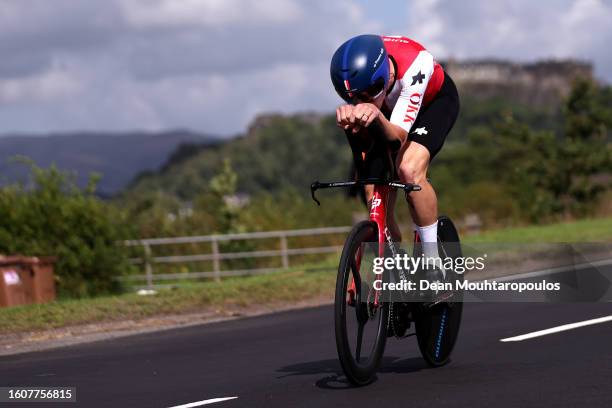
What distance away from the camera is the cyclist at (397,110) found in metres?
6.95

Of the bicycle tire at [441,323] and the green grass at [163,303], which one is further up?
the green grass at [163,303]

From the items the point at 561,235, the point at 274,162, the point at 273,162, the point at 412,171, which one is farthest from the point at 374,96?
the point at 274,162

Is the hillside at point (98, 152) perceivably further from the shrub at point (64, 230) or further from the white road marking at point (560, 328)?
the white road marking at point (560, 328)

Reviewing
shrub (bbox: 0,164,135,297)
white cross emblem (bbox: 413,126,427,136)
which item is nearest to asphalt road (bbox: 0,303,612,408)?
white cross emblem (bbox: 413,126,427,136)

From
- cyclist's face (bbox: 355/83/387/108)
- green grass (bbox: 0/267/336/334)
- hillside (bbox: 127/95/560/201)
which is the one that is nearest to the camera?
cyclist's face (bbox: 355/83/387/108)

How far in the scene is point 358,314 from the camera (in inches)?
275

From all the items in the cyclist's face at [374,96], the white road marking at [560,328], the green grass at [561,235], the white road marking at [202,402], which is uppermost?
the cyclist's face at [374,96]

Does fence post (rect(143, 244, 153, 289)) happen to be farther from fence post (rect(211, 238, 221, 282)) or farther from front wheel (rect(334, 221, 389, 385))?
front wheel (rect(334, 221, 389, 385))

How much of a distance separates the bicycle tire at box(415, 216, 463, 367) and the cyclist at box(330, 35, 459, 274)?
1.00 feet

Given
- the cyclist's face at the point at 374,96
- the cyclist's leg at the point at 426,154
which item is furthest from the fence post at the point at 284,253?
the cyclist's face at the point at 374,96

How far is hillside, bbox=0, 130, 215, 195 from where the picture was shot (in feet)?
96.6

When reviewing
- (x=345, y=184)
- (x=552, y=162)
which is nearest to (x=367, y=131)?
(x=345, y=184)

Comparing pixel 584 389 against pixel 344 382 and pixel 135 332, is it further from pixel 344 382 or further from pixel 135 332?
pixel 135 332

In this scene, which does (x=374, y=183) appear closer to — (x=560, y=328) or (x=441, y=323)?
(x=441, y=323)
